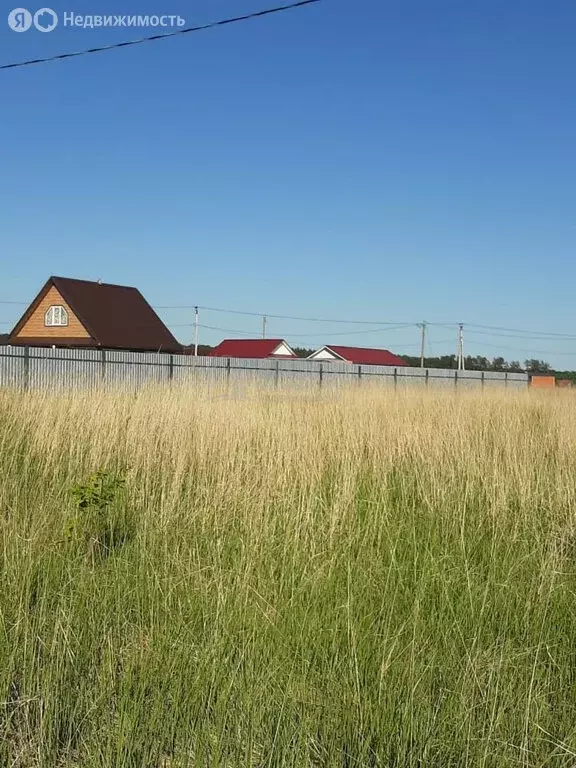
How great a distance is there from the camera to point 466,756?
5.59ft

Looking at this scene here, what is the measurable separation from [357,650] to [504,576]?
1.13 meters

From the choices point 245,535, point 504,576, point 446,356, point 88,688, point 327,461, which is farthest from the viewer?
point 446,356

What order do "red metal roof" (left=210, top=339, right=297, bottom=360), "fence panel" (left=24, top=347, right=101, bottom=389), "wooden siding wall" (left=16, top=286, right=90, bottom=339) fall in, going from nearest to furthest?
"fence panel" (left=24, top=347, right=101, bottom=389) → "wooden siding wall" (left=16, top=286, right=90, bottom=339) → "red metal roof" (left=210, top=339, right=297, bottom=360)

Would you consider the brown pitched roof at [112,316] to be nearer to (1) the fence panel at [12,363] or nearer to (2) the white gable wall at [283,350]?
(1) the fence panel at [12,363]

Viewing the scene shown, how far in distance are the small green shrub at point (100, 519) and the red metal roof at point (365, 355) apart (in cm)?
4724

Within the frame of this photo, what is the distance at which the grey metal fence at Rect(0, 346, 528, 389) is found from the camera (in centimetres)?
1555

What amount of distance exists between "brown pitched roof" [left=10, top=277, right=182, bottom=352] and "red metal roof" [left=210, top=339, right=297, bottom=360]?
17776mm

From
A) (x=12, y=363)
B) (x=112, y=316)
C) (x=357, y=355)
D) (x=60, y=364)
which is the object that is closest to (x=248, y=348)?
(x=357, y=355)

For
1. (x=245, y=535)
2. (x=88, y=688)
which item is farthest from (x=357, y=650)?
(x=245, y=535)

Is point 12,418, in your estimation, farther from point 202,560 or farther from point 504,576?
point 504,576

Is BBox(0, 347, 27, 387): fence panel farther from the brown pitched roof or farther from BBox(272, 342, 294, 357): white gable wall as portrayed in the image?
BBox(272, 342, 294, 357): white gable wall

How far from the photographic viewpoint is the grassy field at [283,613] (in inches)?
69.7

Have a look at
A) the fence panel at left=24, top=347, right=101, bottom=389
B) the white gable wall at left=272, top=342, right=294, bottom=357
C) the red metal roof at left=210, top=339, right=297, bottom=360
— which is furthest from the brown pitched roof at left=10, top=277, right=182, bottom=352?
the white gable wall at left=272, top=342, right=294, bottom=357

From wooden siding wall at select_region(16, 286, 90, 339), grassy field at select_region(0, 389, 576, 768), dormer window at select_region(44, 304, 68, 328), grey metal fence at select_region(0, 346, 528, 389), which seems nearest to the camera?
grassy field at select_region(0, 389, 576, 768)
